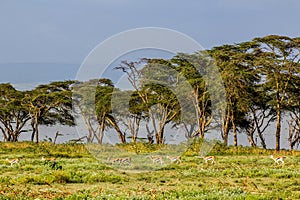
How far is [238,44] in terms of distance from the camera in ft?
136

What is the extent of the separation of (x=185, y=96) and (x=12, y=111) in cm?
2292

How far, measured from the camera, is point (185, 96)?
40750mm

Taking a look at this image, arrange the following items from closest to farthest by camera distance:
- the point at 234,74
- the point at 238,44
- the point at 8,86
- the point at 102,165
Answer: the point at 102,165 < the point at 234,74 < the point at 238,44 < the point at 8,86

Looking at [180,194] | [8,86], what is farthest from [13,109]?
[180,194]

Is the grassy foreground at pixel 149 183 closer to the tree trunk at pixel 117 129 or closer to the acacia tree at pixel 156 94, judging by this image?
the acacia tree at pixel 156 94

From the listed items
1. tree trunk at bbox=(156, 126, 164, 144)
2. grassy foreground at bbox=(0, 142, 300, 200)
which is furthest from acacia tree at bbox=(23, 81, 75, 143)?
grassy foreground at bbox=(0, 142, 300, 200)

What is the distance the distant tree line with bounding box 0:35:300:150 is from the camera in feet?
126

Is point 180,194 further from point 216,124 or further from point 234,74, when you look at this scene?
point 216,124

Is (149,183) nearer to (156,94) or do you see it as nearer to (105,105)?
(156,94)

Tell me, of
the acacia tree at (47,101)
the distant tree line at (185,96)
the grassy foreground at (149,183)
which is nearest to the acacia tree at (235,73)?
the distant tree line at (185,96)

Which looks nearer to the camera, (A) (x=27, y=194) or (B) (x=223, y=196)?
(B) (x=223, y=196)

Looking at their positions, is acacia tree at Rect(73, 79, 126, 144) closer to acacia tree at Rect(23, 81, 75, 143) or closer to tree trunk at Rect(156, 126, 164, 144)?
acacia tree at Rect(23, 81, 75, 143)

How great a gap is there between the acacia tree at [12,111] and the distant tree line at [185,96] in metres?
0.12

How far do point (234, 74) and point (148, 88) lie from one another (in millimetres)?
8875
